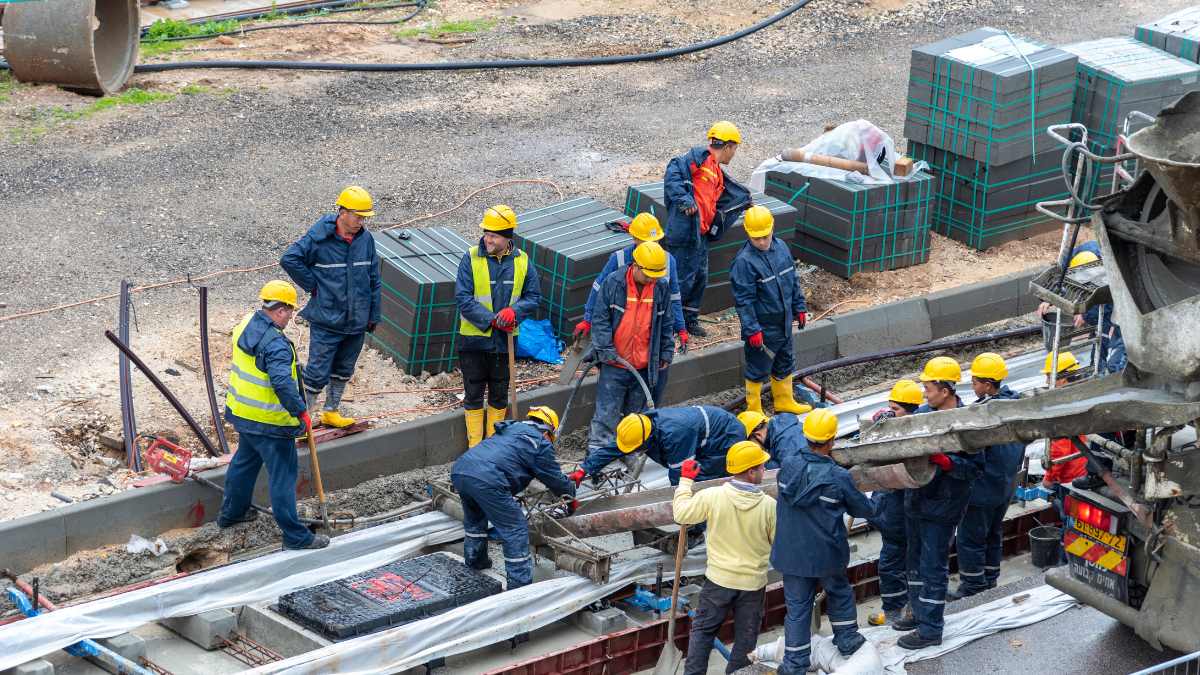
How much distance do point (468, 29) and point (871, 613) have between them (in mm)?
12845

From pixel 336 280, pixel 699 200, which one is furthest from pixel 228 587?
pixel 699 200

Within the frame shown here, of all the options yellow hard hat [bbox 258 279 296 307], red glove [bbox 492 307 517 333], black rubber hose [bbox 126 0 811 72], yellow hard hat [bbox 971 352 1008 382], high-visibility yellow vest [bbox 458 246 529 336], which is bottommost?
black rubber hose [bbox 126 0 811 72]

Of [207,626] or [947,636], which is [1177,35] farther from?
[207,626]

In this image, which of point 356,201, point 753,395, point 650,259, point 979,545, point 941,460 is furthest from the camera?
point 753,395

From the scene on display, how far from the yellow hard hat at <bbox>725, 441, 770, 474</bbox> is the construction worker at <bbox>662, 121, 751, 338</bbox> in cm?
396

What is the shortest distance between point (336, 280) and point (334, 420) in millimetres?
1067

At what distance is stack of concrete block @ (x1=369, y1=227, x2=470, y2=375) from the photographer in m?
12.7

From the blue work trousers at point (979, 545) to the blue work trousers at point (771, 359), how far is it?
2.66 m

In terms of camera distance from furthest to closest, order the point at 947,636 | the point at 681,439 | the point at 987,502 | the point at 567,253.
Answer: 1. the point at 567,253
2. the point at 681,439
3. the point at 987,502
4. the point at 947,636

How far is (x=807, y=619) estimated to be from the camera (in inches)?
366

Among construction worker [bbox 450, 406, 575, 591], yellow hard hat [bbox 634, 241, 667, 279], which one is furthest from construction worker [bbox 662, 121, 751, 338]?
construction worker [bbox 450, 406, 575, 591]

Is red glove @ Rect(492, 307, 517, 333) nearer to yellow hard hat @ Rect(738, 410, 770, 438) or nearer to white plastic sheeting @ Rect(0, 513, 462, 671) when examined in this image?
white plastic sheeting @ Rect(0, 513, 462, 671)

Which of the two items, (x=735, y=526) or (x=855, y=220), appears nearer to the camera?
(x=735, y=526)

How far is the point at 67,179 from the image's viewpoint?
16.0 meters
